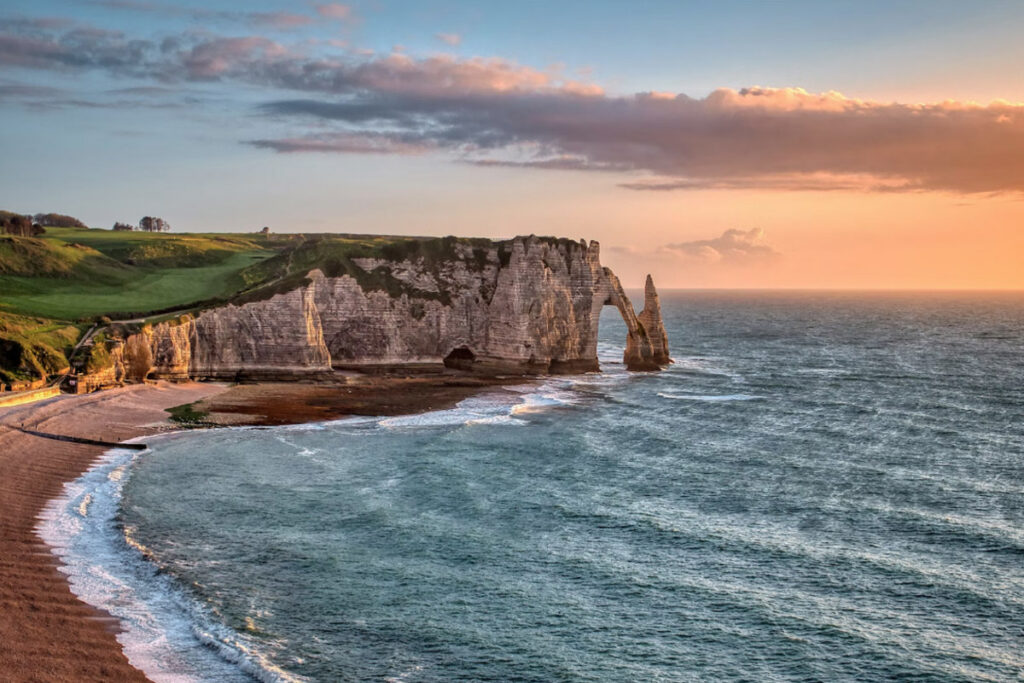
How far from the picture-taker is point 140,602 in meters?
30.9

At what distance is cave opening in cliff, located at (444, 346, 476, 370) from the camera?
3797 inches

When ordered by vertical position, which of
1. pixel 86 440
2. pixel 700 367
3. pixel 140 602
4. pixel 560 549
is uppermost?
pixel 86 440

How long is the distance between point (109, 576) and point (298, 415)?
35267 millimetres

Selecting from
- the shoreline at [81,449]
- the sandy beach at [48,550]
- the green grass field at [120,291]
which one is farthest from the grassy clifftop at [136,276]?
the sandy beach at [48,550]

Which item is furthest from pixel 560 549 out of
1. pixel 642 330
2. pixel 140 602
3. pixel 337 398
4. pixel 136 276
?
pixel 136 276

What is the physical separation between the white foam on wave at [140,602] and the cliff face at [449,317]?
4047 cm

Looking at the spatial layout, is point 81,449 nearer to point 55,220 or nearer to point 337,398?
point 337,398

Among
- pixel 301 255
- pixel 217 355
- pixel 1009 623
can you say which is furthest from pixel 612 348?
pixel 1009 623

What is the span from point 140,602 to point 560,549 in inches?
659

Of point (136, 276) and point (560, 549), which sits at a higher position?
point (136, 276)

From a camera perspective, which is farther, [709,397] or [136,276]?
[136,276]

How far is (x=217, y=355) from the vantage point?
82125 mm

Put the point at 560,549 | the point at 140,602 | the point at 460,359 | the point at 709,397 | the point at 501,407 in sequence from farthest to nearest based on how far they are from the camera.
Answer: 1. the point at 460,359
2. the point at 709,397
3. the point at 501,407
4. the point at 560,549
5. the point at 140,602

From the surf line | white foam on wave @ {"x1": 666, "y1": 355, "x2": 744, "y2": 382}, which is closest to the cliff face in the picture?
white foam on wave @ {"x1": 666, "y1": 355, "x2": 744, "y2": 382}
